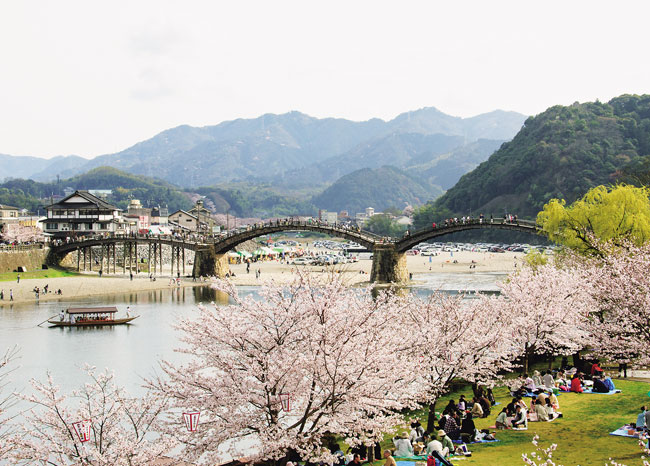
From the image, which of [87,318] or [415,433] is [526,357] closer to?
[415,433]

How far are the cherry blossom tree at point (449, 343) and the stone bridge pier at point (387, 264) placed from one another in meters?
36.3

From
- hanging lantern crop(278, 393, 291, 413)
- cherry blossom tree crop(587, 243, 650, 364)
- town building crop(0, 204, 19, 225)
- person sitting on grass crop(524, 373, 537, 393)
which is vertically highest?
town building crop(0, 204, 19, 225)

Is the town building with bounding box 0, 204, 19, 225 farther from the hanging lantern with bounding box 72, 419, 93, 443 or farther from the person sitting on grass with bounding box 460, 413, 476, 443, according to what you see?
the person sitting on grass with bounding box 460, 413, 476, 443

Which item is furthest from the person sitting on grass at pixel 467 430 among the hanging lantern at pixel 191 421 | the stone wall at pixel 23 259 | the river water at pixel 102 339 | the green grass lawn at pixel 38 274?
the stone wall at pixel 23 259

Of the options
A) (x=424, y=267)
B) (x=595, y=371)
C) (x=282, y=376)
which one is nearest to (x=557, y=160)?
(x=424, y=267)

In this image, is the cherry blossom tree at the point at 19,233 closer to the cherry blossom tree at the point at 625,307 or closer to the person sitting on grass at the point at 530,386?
the person sitting on grass at the point at 530,386

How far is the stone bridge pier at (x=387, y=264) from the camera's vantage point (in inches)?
2259

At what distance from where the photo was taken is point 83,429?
12297 millimetres

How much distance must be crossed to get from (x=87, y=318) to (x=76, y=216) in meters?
39.8

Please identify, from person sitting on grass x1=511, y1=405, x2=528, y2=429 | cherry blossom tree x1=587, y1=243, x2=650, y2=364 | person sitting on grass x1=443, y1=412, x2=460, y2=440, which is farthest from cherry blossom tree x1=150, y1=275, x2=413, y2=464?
cherry blossom tree x1=587, y1=243, x2=650, y2=364

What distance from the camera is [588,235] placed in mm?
32062

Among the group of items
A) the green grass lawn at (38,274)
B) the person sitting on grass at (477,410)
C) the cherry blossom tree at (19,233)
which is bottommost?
the person sitting on grass at (477,410)

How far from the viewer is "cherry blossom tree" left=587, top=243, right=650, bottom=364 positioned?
18.8 metres

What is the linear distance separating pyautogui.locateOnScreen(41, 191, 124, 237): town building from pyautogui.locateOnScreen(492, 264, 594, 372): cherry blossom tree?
62059 millimetres
